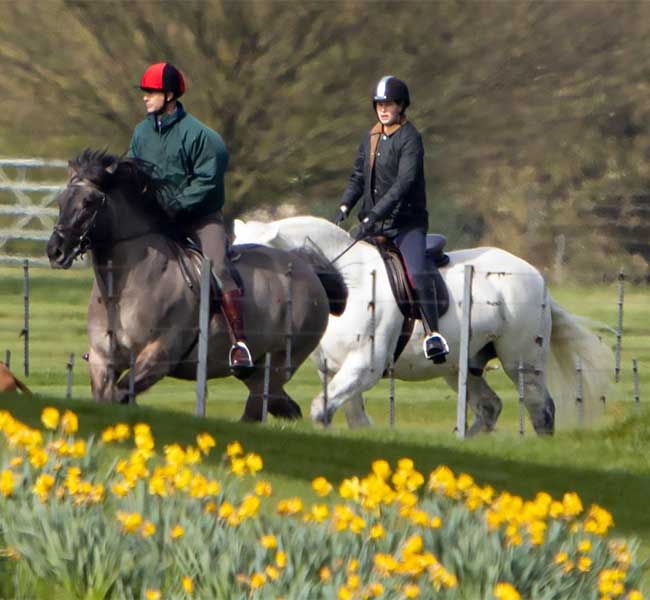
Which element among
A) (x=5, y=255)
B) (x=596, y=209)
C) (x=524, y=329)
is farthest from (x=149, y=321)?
(x=596, y=209)

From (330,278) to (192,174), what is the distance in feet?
5.76

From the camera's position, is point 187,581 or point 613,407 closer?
point 187,581

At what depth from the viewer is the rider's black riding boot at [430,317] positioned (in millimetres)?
14172

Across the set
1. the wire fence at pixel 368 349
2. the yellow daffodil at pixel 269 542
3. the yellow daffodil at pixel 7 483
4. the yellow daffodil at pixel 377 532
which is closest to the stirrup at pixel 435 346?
the wire fence at pixel 368 349

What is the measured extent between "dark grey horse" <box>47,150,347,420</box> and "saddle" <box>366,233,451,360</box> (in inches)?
54.7

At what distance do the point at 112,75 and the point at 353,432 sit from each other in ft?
48.7

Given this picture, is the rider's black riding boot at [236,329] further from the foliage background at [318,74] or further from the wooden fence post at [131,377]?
the foliage background at [318,74]

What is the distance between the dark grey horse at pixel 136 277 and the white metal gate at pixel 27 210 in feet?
61.5

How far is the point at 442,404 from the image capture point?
18594 mm

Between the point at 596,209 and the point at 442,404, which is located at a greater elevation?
the point at 596,209

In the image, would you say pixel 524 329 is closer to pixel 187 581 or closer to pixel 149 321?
pixel 149 321

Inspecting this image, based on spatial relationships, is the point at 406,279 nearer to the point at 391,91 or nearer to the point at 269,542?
the point at 391,91

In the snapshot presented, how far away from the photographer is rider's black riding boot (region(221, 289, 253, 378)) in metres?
12.5

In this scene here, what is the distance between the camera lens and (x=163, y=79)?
1250cm
